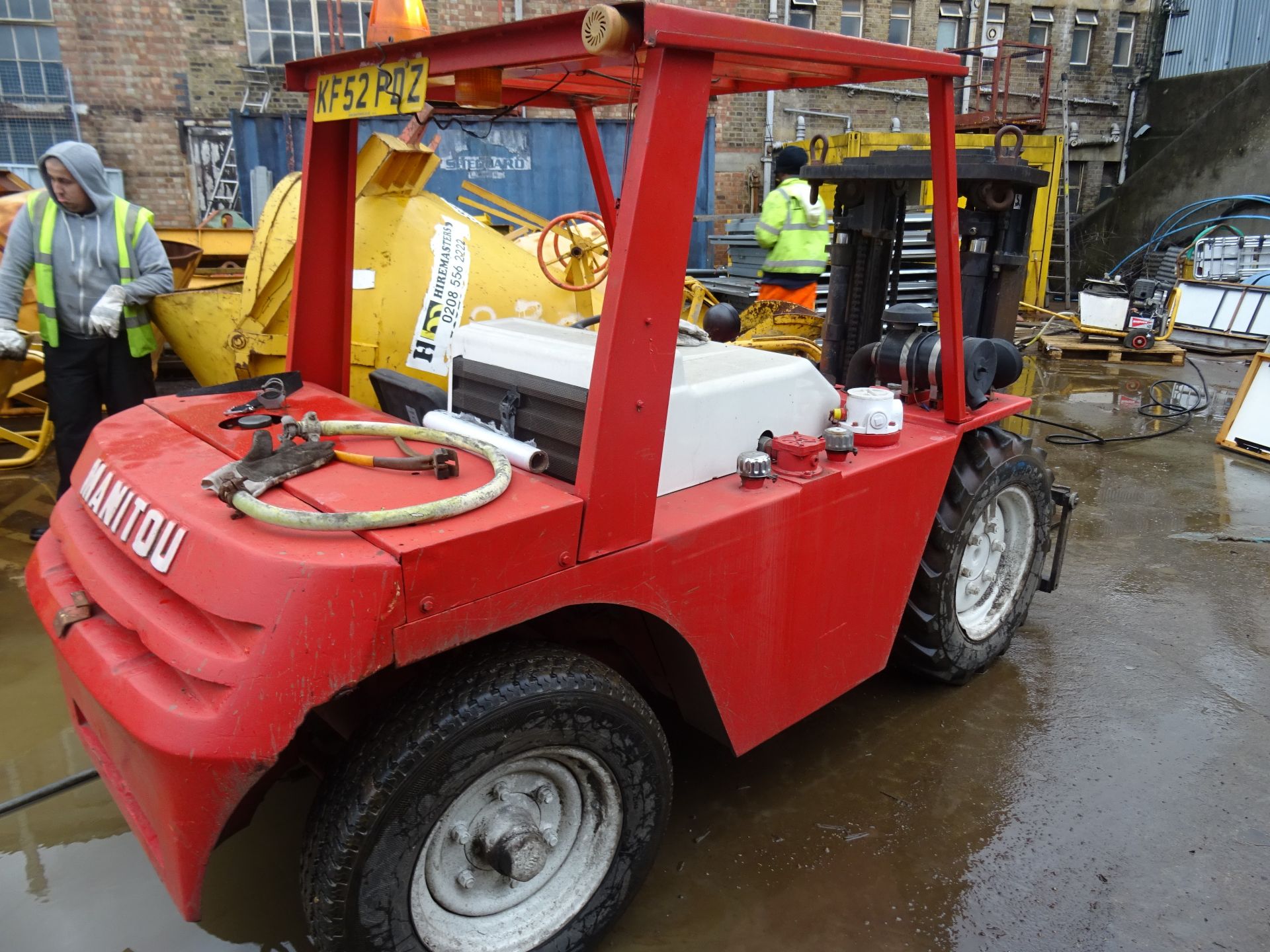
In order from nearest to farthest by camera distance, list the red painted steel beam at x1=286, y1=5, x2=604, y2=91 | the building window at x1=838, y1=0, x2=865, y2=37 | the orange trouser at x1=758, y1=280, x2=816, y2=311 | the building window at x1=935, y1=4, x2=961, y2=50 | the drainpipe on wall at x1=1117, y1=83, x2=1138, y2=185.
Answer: the red painted steel beam at x1=286, y1=5, x2=604, y2=91
the orange trouser at x1=758, y1=280, x2=816, y2=311
the building window at x1=838, y1=0, x2=865, y2=37
the building window at x1=935, y1=4, x2=961, y2=50
the drainpipe on wall at x1=1117, y1=83, x2=1138, y2=185

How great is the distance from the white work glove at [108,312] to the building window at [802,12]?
1391 cm

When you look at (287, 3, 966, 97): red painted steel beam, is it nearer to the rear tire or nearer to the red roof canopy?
the red roof canopy

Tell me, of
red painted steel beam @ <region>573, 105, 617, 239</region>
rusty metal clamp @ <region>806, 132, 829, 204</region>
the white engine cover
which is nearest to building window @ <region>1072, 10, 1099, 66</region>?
rusty metal clamp @ <region>806, 132, 829, 204</region>

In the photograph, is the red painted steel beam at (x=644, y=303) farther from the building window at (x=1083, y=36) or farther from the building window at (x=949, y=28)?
the building window at (x=1083, y=36)

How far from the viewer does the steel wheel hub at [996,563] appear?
3.36 m

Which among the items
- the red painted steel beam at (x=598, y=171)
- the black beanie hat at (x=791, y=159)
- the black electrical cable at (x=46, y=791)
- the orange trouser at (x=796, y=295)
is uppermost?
the black beanie hat at (x=791, y=159)

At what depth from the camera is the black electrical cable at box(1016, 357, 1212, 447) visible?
271 inches

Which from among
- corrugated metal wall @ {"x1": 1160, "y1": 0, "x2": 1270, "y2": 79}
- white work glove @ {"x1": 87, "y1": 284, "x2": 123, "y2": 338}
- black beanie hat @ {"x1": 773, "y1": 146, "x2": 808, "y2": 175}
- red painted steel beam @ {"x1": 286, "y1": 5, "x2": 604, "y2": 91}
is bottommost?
white work glove @ {"x1": 87, "y1": 284, "x2": 123, "y2": 338}

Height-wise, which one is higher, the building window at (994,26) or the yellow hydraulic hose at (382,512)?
the building window at (994,26)

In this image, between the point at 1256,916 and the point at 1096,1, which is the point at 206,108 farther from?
the point at 1096,1

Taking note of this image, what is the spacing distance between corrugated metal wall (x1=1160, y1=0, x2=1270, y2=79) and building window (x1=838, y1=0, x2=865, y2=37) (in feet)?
22.3

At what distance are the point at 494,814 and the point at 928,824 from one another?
4.76ft

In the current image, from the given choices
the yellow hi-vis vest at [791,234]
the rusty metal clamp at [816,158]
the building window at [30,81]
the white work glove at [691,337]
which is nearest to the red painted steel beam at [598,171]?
the white work glove at [691,337]

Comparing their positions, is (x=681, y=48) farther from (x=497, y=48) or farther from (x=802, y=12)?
(x=802, y=12)
